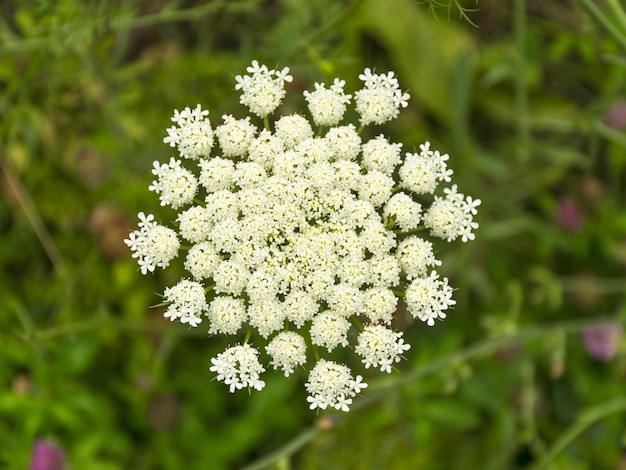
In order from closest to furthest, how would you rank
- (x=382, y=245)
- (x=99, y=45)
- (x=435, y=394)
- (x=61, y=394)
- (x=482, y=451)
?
(x=382, y=245) < (x=99, y=45) < (x=61, y=394) < (x=435, y=394) < (x=482, y=451)

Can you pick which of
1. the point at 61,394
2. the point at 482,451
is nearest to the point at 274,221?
the point at 61,394

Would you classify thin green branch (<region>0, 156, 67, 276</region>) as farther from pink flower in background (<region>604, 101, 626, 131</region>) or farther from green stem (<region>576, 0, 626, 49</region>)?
pink flower in background (<region>604, 101, 626, 131</region>)

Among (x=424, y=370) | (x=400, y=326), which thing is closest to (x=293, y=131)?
(x=424, y=370)

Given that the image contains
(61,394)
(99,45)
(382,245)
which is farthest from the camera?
(61,394)

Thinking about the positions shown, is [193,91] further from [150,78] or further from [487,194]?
[487,194]

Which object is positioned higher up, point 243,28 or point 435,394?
point 243,28

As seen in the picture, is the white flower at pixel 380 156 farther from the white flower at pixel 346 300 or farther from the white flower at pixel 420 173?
the white flower at pixel 346 300
